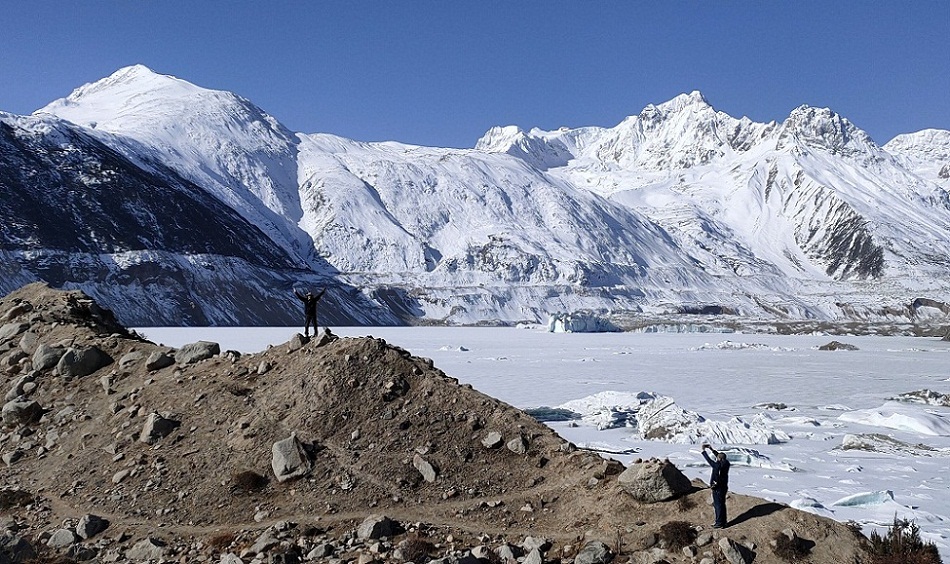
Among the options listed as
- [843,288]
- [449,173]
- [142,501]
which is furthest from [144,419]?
[843,288]

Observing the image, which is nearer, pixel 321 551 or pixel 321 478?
pixel 321 551

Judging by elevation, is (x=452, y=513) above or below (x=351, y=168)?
below

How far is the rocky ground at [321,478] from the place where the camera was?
11.1m

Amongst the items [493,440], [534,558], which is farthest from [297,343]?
[534,558]

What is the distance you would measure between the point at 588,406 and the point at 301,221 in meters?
152

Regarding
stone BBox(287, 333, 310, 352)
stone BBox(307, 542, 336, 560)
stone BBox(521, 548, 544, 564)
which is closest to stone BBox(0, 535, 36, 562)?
stone BBox(307, 542, 336, 560)

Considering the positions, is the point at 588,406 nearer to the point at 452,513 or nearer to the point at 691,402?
the point at 691,402

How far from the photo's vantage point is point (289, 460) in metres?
13.0

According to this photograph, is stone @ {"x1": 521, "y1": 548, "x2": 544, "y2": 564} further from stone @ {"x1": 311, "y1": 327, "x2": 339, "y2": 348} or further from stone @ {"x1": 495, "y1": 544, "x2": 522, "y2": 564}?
stone @ {"x1": 311, "y1": 327, "x2": 339, "y2": 348}

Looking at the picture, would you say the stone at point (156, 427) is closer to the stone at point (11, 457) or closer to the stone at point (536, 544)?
the stone at point (11, 457)

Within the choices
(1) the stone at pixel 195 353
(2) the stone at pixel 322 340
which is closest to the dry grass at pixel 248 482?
(2) the stone at pixel 322 340

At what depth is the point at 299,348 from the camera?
16.2 metres

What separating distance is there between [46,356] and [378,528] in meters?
10.6

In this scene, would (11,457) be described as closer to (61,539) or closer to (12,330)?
(61,539)
